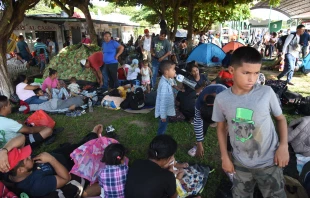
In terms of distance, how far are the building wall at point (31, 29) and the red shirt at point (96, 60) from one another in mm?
7368

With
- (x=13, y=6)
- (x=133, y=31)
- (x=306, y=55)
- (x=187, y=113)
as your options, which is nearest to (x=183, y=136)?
(x=187, y=113)

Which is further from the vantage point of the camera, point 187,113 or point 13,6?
point 13,6

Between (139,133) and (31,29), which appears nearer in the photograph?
(139,133)

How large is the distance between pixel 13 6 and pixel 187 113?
207 inches

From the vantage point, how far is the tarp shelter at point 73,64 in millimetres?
7500

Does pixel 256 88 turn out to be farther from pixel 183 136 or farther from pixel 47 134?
pixel 47 134

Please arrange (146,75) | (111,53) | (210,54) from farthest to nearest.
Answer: (210,54) → (146,75) → (111,53)

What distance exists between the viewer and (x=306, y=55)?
856 centimetres

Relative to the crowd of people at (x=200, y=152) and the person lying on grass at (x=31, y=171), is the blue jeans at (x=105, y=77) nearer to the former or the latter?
the crowd of people at (x=200, y=152)

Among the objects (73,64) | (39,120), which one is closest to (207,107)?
(39,120)

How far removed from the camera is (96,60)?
7.12m

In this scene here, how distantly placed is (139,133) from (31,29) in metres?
12.3

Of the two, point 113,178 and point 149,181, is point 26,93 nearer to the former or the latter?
point 113,178

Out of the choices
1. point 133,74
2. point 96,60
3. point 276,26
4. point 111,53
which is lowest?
point 133,74
